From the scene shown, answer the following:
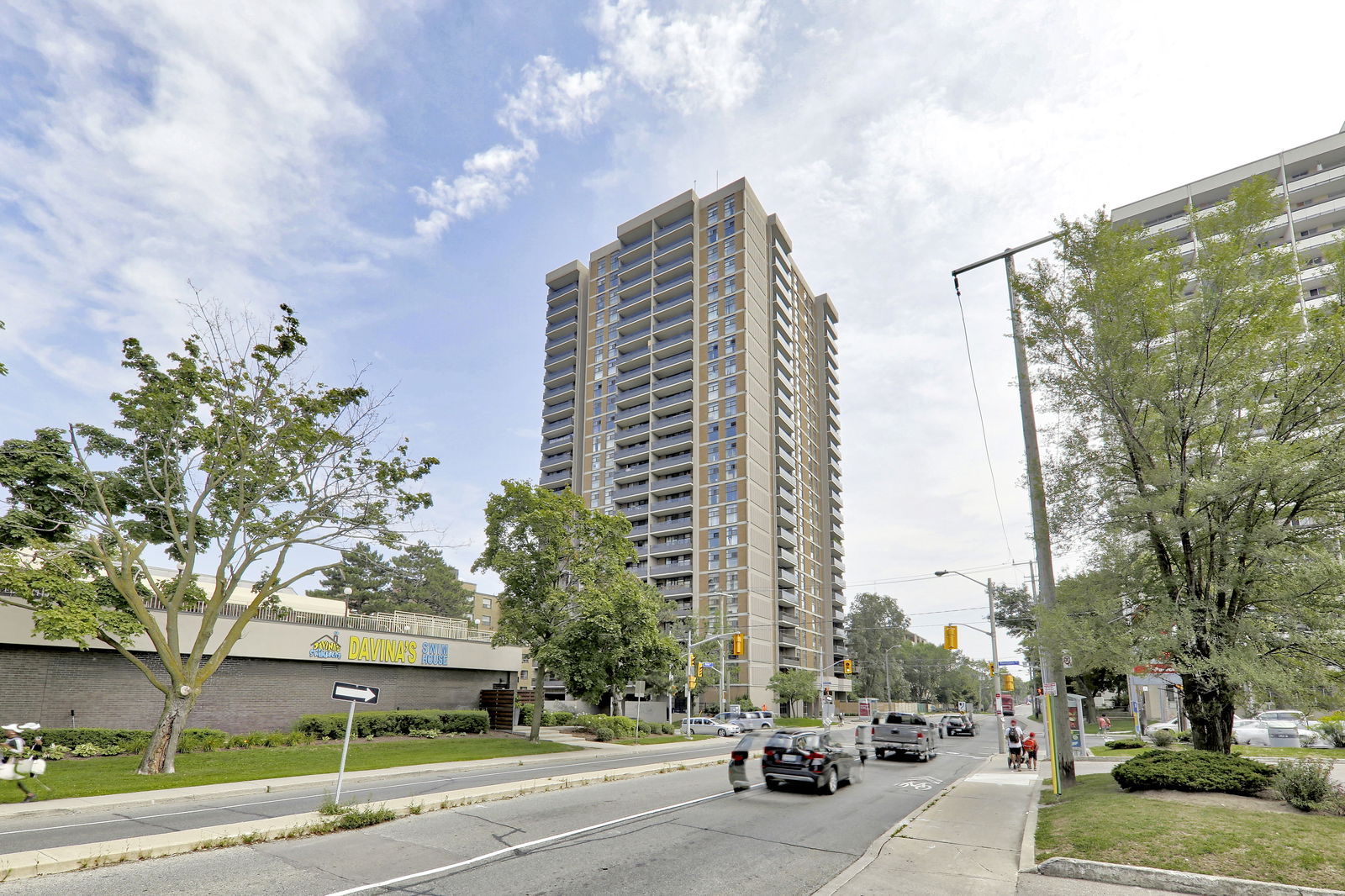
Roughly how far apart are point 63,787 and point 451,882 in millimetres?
12794

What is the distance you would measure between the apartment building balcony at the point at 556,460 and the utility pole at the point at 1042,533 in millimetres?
84184

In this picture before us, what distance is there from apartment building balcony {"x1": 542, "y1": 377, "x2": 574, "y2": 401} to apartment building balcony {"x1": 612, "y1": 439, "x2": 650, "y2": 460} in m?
16.9

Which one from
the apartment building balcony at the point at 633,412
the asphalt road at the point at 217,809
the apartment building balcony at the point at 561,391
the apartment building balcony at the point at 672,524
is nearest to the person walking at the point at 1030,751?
the asphalt road at the point at 217,809

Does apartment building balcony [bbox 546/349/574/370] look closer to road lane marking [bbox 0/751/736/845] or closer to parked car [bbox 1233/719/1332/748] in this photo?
road lane marking [bbox 0/751/736/845]

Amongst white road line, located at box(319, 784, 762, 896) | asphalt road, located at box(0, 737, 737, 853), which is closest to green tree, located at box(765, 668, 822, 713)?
asphalt road, located at box(0, 737, 737, 853)

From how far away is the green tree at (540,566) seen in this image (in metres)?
30.9

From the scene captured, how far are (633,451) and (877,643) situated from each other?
59.0 metres

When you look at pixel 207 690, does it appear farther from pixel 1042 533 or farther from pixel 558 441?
pixel 558 441

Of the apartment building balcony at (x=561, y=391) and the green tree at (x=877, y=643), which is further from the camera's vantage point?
the green tree at (x=877, y=643)

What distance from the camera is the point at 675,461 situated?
83500mm

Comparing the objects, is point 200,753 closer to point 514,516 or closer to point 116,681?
point 116,681

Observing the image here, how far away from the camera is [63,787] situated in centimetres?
1534

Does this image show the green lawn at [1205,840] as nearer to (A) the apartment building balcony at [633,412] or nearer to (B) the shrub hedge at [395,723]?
(B) the shrub hedge at [395,723]

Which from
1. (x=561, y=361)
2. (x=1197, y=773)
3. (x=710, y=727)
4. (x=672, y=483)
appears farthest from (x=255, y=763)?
(x=561, y=361)
